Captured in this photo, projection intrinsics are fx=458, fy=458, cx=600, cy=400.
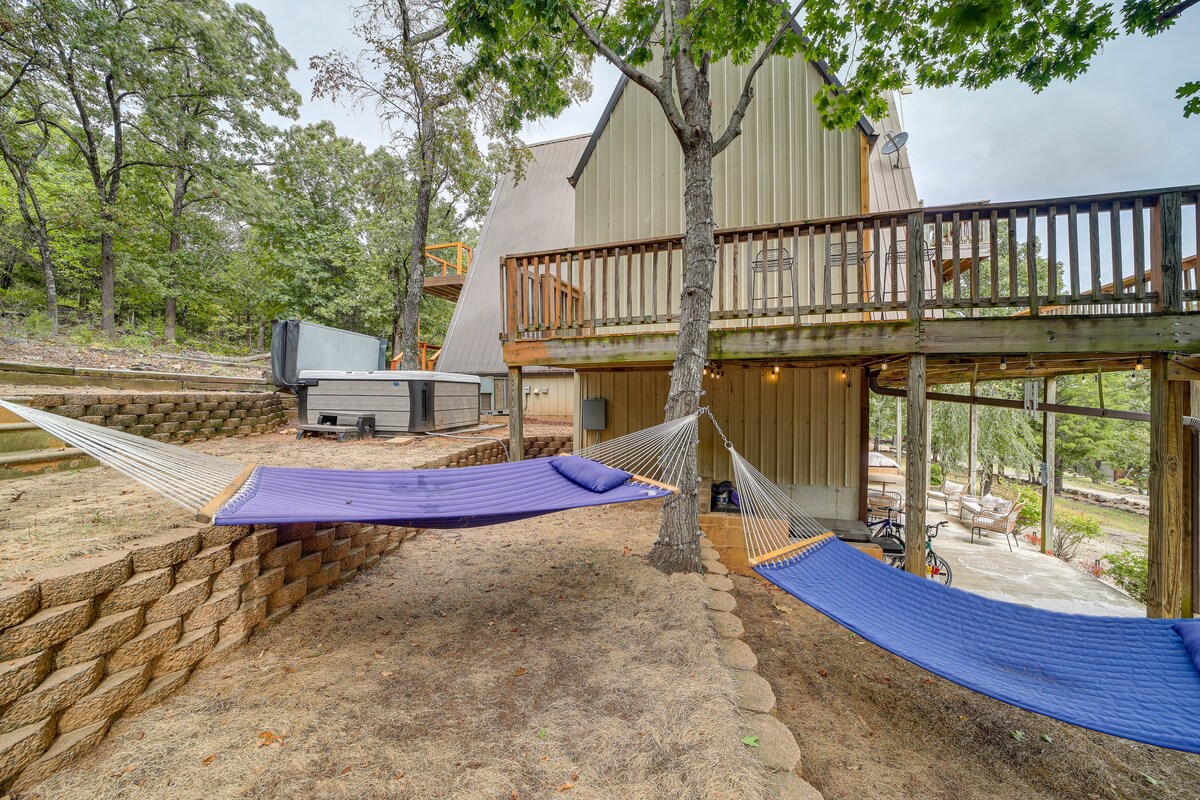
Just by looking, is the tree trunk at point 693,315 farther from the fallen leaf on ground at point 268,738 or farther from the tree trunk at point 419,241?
the tree trunk at point 419,241

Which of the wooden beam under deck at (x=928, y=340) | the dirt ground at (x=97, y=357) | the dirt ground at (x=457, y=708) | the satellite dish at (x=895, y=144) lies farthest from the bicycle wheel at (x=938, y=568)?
the dirt ground at (x=97, y=357)

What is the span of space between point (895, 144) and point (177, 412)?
846 cm

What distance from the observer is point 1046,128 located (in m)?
26.1

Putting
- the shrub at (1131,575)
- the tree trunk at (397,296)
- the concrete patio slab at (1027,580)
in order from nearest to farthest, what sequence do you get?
the concrete patio slab at (1027,580) → the shrub at (1131,575) → the tree trunk at (397,296)

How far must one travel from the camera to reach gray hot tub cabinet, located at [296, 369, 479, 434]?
5.46 metres

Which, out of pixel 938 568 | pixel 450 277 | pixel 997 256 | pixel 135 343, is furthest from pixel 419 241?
pixel 938 568

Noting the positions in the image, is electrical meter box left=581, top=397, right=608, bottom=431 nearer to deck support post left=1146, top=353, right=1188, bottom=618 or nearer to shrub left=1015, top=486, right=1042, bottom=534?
deck support post left=1146, top=353, right=1188, bottom=618

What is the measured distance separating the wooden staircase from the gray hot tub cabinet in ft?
8.06

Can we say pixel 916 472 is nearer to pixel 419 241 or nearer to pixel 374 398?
pixel 374 398

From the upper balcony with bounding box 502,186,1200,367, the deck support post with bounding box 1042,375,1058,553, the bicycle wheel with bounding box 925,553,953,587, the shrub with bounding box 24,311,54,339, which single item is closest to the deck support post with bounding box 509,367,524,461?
the upper balcony with bounding box 502,186,1200,367

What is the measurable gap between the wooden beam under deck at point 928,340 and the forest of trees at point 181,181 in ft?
15.3

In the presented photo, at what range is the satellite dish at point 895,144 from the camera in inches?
215

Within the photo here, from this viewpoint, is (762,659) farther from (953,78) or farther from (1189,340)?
(953,78)

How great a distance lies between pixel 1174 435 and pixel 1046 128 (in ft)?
117
